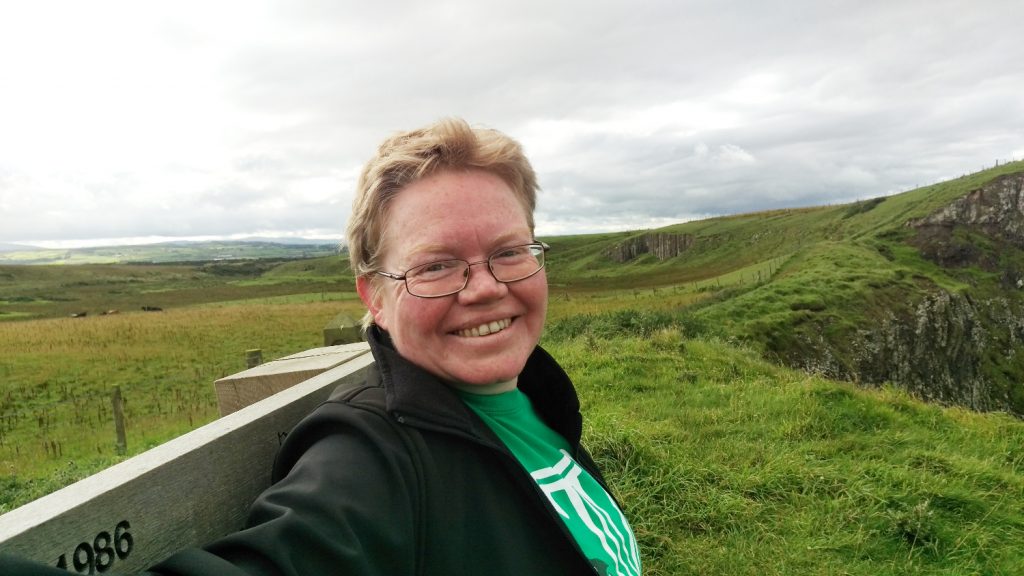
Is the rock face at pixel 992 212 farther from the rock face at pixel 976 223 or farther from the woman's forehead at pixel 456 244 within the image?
the woman's forehead at pixel 456 244

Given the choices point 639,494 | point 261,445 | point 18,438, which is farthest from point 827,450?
point 18,438

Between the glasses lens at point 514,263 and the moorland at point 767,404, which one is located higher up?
the glasses lens at point 514,263

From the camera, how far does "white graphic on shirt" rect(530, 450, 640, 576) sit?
1.84m

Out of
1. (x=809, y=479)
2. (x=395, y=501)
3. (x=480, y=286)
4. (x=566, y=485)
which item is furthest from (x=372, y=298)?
(x=809, y=479)

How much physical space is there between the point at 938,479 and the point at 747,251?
6869 cm

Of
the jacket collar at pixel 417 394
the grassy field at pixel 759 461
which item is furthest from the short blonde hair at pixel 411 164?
the grassy field at pixel 759 461

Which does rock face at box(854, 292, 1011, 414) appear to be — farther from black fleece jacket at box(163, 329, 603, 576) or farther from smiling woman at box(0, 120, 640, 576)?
black fleece jacket at box(163, 329, 603, 576)

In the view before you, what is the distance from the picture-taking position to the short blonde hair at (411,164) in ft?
5.67

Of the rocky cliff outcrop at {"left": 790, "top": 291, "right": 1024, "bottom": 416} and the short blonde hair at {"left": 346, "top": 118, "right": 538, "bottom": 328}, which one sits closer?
the short blonde hair at {"left": 346, "top": 118, "right": 538, "bottom": 328}

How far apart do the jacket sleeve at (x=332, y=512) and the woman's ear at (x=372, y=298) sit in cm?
52

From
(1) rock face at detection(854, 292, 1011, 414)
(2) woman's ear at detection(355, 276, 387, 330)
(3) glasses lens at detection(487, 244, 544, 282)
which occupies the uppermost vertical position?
(3) glasses lens at detection(487, 244, 544, 282)

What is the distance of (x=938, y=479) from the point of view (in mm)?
5078

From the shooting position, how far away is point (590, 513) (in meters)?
1.92

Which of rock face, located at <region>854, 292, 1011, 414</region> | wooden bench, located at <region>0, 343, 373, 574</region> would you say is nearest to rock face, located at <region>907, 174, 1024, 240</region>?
rock face, located at <region>854, 292, 1011, 414</region>
